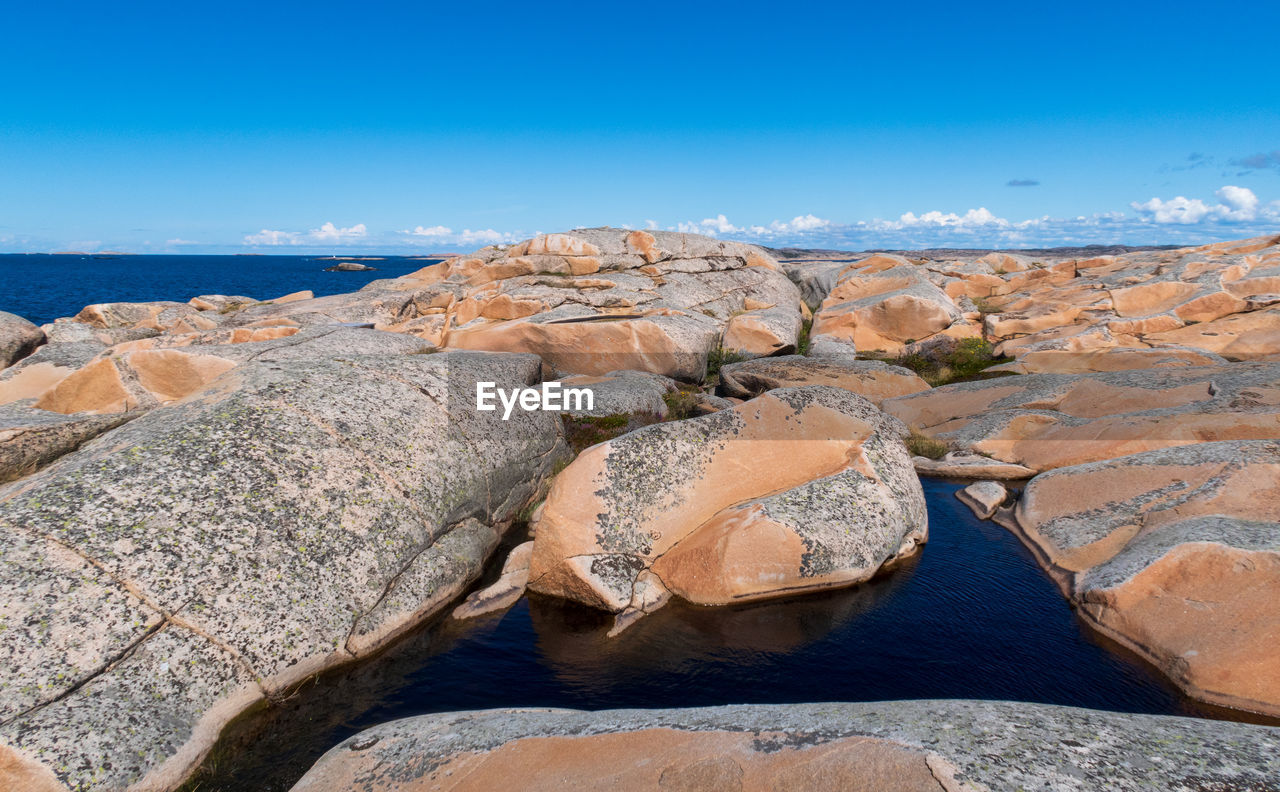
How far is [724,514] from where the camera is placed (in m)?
15.0

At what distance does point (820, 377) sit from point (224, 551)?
24.0 meters

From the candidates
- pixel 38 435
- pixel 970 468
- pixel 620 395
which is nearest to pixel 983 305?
pixel 970 468

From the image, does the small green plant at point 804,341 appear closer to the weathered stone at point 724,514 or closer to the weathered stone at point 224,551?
the weathered stone at point 724,514

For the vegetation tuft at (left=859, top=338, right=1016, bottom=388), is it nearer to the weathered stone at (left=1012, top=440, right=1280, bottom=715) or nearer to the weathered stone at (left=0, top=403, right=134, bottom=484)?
the weathered stone at (left=1012, top=440, right=1280, bottom=715)

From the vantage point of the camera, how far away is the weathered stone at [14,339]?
33812 mm

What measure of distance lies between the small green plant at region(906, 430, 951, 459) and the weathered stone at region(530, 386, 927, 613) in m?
6.99

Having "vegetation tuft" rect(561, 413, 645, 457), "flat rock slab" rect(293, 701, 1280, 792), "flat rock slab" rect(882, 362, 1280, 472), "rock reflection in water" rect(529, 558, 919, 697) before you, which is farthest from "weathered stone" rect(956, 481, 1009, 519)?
"flat rock slab" rect(293, 701, 1280, 792)

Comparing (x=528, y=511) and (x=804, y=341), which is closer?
(x=528, y=511)

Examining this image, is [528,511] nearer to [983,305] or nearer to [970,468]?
[970,468]

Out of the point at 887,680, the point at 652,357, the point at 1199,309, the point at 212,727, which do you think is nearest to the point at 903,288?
the point at 1199,309

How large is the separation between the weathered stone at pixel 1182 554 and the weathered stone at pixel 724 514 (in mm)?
3895

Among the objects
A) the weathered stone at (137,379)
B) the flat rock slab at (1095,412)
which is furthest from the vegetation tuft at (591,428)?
the flat rock slab at (1095,412)

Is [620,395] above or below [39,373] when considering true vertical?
below

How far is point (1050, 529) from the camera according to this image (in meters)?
16.5
